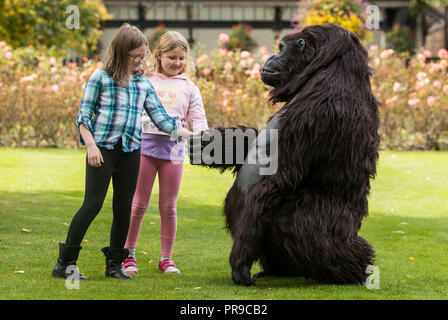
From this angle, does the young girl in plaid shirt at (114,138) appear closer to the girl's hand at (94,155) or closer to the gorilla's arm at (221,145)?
the girl's hand at (94,155)

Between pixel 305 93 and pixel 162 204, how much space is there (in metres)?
1.28

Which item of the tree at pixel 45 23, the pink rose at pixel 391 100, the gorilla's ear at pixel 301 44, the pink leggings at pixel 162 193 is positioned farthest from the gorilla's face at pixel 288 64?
the tree at pixel 45 23

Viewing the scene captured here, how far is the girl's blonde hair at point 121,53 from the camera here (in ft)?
13.6

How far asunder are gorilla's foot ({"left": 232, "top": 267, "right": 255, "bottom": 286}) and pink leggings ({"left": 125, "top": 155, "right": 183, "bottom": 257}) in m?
0.79

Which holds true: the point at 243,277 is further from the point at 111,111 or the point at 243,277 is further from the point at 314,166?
the point at 111,111

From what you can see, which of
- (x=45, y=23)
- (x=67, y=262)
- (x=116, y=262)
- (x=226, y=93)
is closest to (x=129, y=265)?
(x=116, y=262)

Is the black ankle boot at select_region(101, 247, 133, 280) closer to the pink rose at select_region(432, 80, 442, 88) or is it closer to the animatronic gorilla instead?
the animatronic gorilla

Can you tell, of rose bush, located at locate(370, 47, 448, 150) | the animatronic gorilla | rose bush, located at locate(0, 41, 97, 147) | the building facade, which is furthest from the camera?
the building facade

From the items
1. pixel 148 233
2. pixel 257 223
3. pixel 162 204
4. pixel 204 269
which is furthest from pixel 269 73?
pixel 148 233

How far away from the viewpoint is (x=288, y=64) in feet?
13.3

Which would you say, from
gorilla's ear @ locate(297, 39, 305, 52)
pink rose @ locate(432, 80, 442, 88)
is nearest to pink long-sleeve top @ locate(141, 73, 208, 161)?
gorilla's ear @ locate(297, 39, 305, 52)

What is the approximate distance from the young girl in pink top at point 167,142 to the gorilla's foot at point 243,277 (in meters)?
0.71

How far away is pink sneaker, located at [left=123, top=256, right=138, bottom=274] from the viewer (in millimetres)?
4488
